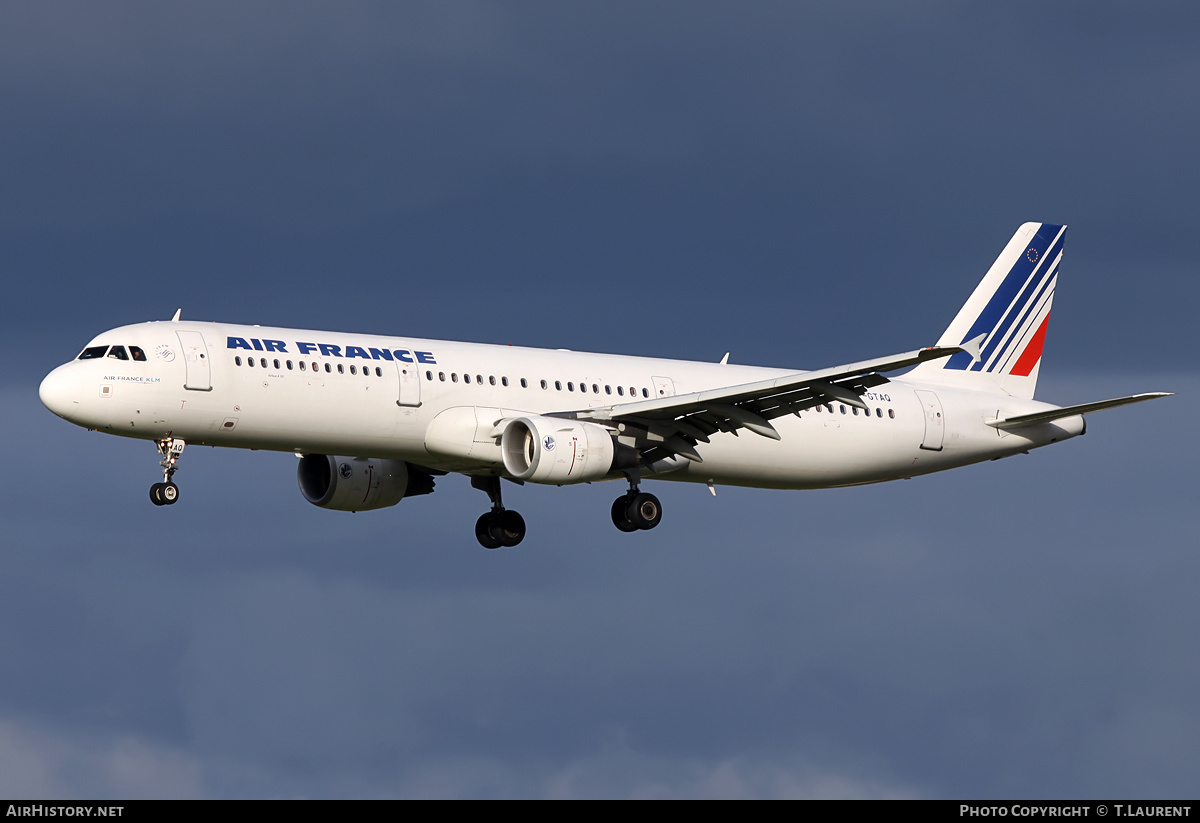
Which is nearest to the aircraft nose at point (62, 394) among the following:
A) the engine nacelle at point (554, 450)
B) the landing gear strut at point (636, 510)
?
the engine nacelle at point (554, 450)

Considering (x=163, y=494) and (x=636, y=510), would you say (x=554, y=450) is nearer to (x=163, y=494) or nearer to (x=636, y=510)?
(x=636, y=510)

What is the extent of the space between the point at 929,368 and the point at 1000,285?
4.67 meters

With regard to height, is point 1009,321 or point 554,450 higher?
point 1009,321

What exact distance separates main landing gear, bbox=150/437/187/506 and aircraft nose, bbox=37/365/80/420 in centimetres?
236

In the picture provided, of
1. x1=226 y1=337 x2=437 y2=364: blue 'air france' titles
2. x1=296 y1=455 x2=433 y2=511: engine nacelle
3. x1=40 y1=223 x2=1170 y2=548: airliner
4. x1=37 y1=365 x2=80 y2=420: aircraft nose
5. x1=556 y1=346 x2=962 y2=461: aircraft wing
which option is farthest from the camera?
x1=296 y1=455 x2=433 y2=511: engine nacelle

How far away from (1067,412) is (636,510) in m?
12.8

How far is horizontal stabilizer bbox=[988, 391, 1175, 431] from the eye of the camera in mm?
47500

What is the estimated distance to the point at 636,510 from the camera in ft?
167

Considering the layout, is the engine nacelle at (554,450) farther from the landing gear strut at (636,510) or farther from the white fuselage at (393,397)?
the landing gear strut at (636,510)

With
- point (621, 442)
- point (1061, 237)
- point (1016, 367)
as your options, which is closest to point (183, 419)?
point (621, 442)

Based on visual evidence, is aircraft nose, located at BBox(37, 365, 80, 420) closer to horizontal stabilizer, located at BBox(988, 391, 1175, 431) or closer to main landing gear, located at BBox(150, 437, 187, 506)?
main landing gear, located at BBox(150, 437, 187, 506)

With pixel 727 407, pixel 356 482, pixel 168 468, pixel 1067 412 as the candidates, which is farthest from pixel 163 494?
pixel 1067 412

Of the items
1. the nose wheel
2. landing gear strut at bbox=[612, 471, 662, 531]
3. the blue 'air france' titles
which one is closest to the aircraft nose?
the nose wheel
